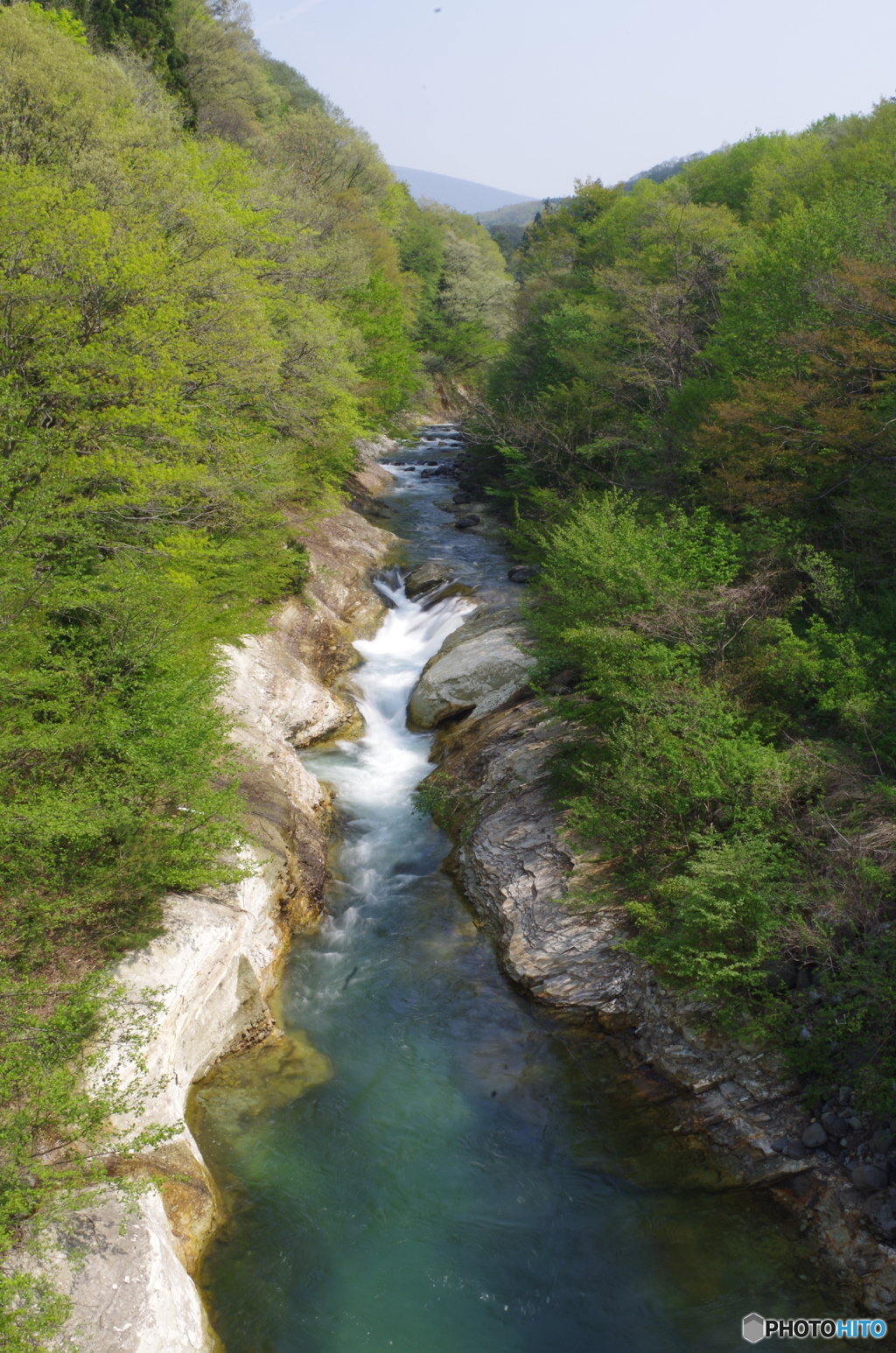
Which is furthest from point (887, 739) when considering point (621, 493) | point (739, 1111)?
point (621, 493)

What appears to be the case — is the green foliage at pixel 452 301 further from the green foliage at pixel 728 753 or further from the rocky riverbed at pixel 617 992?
the green foliage at pixel 728 753

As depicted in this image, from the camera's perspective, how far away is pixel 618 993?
9.70 m

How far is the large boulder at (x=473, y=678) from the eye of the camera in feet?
51.4

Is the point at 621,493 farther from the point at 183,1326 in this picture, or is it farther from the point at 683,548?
the point at 183,1326

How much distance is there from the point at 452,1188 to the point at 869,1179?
409 centimetres

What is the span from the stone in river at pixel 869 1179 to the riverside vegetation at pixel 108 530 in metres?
6.81

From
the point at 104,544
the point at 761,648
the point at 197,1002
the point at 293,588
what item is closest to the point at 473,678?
the point at 293,588

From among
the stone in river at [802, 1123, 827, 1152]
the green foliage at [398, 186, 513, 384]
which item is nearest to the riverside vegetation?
the stone in river at [802, 1123, 827, 1152]

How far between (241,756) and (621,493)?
42.1 feet

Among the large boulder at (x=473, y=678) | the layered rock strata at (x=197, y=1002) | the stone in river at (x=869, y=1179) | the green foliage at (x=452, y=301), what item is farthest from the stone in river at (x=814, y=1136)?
the green foliage at (x=452, y=301)

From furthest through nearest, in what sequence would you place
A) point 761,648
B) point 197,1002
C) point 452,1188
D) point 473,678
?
point 473,678, point 761,648, point 197,1002, point 452,1188

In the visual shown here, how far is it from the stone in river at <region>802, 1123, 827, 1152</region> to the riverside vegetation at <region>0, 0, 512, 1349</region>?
663 centimetres

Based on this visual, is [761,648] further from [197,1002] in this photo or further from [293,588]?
[293,588]

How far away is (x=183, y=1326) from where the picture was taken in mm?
5988
